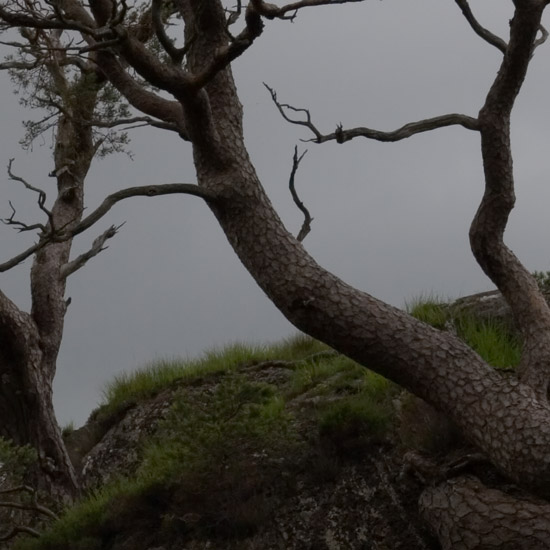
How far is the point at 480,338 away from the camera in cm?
1130

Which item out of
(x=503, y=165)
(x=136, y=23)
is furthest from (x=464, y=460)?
(x=136, y=23)

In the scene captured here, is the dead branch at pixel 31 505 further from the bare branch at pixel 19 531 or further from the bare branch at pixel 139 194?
the bare branch at pixel 139 194

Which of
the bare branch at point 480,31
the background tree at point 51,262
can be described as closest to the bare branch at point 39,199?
the background tree at point 51,262

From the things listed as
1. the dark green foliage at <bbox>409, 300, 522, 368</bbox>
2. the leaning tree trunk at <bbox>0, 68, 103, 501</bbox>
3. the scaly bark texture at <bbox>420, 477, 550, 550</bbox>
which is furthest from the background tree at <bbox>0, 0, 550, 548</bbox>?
the leaning tree trunk at <bbox>0, 68, 103, 501</bbox>

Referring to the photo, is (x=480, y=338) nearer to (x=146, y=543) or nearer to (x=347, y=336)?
(x=347, y=336)

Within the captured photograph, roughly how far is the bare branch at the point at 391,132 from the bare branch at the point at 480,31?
78 cm

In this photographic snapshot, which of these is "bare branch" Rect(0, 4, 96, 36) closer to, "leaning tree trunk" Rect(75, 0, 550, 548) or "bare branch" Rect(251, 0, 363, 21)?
"leaning tree trunk" Rect(75, 0, 550, 548)

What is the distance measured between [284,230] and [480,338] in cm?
344

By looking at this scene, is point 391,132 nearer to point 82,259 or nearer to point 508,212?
point 508,212

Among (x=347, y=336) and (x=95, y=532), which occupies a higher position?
(x=347, y=336)

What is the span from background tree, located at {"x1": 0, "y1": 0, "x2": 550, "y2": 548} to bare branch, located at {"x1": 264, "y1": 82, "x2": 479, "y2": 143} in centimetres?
1

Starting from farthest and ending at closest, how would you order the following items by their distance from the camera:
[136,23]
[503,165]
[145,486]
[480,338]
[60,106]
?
[60,106] < [136,23] < [480,338] < [145,486] < [503,165]

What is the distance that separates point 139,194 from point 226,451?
304cm

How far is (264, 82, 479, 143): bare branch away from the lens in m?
9.21
